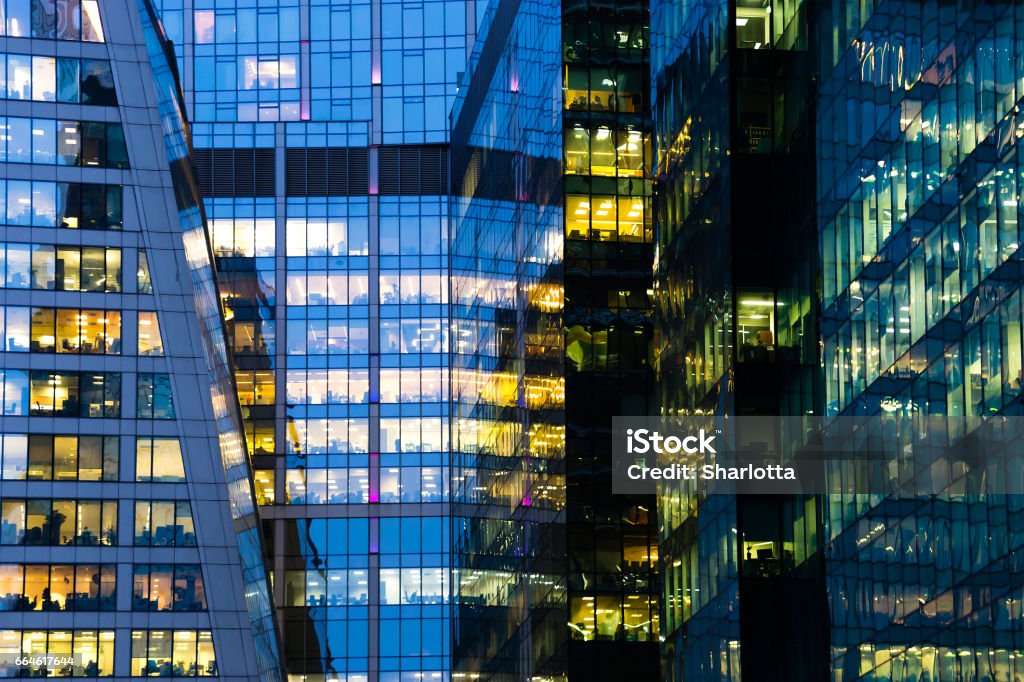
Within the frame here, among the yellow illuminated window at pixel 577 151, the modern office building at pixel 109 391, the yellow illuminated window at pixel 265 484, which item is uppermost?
the yellow illuminated window at pixel 577 151

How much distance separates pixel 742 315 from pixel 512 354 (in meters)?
46.7

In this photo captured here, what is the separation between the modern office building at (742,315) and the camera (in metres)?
75.6

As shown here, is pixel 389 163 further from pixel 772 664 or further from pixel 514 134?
pixel 772 664

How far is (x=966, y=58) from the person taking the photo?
194 feet

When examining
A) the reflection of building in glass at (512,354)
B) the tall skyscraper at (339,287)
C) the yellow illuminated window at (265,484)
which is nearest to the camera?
the reflection of building in glass at (512,354)

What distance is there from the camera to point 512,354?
12550cm

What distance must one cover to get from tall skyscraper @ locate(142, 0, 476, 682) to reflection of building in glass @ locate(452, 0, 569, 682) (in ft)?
27.8

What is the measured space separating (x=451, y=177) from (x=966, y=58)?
102 m

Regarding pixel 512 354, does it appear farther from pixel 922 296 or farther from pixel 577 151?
pixel 922 296

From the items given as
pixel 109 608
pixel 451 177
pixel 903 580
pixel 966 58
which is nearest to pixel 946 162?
pixel 966 58

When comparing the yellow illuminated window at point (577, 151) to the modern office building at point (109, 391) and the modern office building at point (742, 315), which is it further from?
the modern office building at point (742, 315)

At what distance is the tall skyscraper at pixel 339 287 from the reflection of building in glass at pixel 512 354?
334 inches

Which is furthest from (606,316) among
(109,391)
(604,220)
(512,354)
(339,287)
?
(339,287)

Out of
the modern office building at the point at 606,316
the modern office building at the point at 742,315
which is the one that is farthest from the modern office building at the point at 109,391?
the modern office building at the point at 742,315
